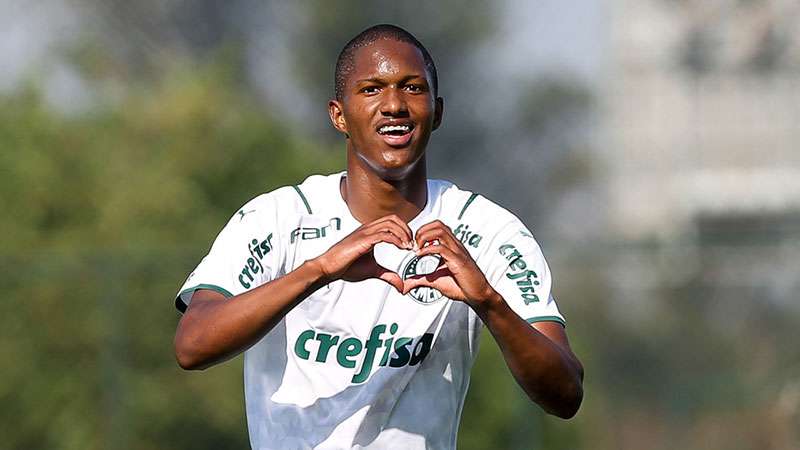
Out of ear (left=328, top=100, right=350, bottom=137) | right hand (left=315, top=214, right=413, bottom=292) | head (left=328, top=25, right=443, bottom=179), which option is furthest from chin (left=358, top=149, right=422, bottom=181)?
right hand (left=315, top=214, right=413, bottom=292)

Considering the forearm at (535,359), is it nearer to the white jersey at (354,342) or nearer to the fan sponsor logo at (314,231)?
the white jersey at (354,342)

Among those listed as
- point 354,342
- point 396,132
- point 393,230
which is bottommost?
point 354,342

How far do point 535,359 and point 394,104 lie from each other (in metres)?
0.78

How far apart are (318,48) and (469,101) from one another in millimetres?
2601

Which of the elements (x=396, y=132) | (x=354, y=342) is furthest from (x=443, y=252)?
(x=354, y=342)

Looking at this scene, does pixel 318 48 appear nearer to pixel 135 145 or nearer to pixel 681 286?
pixel 135 145

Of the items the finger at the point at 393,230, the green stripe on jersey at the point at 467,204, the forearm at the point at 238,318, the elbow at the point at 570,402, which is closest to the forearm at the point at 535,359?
the elbow at the point at 570,402

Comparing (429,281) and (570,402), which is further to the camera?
(570,402)

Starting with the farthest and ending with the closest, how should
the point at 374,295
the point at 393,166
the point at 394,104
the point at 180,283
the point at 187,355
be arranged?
the point at 180,283 < the point at 374,295 < the point at 393,166 < the point at 394,104 < the point at 187,355

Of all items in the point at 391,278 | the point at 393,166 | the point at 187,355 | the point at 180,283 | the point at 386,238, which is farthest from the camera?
the point at 180,283

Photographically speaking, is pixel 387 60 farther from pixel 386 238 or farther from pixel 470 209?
pixel 386 238

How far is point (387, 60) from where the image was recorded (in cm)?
403

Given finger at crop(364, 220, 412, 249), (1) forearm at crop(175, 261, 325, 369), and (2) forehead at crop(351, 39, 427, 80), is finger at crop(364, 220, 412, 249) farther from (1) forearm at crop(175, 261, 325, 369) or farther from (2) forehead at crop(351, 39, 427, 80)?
(2) forehead at crop(351, 39, 427, 80)

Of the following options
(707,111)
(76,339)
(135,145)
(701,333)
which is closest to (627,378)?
(701,333)
